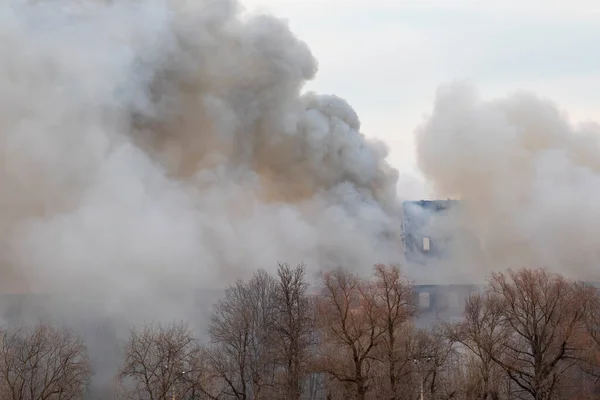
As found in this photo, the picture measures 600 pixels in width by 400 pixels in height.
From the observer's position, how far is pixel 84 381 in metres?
34.0

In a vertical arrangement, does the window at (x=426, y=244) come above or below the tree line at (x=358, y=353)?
above

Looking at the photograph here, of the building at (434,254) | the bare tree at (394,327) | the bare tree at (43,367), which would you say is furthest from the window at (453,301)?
the bare tree at (43,367)

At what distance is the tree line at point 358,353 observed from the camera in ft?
99.2

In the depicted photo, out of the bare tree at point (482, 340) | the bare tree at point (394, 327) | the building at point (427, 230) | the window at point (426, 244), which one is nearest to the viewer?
the bare tree at point (394, 327)

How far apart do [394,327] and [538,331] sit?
5114mm

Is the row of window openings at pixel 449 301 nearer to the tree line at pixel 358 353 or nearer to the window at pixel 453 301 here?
the window at pixel 453 301

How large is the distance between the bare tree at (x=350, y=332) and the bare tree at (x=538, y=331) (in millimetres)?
4173

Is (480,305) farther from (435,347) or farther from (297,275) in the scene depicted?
(297,275)

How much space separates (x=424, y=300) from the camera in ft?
139

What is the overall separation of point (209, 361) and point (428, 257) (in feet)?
59.3

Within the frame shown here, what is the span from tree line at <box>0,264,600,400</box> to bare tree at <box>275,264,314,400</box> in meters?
0.05

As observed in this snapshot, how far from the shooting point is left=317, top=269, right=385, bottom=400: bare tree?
3000 cm

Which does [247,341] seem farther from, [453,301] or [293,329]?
[453,301]

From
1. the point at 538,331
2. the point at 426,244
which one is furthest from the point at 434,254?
the point at 538,331
